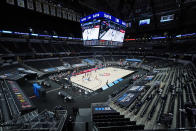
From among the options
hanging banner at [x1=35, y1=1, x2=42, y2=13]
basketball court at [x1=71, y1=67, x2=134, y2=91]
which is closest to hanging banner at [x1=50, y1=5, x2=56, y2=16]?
hanging banner at [x1=35, y1=1, x2=42, y2=13]

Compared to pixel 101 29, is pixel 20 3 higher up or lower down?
higher up

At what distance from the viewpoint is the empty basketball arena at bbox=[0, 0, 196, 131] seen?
729 cm

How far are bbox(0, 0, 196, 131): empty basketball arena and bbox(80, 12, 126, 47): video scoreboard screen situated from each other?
0.17m

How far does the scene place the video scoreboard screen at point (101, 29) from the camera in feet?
52.6

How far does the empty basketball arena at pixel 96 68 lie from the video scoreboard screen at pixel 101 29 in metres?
0.17

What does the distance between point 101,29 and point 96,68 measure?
1656 cm

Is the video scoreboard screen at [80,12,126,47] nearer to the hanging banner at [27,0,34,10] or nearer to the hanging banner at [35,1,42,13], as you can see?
the hanging banner at [35,1,42,13]

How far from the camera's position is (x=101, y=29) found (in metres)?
16.5

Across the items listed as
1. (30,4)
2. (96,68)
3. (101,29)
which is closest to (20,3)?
(30,4)

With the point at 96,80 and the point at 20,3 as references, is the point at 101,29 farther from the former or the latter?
the point at 20,3

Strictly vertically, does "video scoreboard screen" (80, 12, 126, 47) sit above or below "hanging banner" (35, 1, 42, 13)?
below

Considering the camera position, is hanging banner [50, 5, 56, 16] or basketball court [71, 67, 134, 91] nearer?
basketball court [71, 67, 134, 91]

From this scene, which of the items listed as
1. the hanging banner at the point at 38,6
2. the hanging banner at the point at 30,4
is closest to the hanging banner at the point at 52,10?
the hanging banner at the point at 38,6

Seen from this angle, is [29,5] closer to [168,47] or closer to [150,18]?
[150,18]
